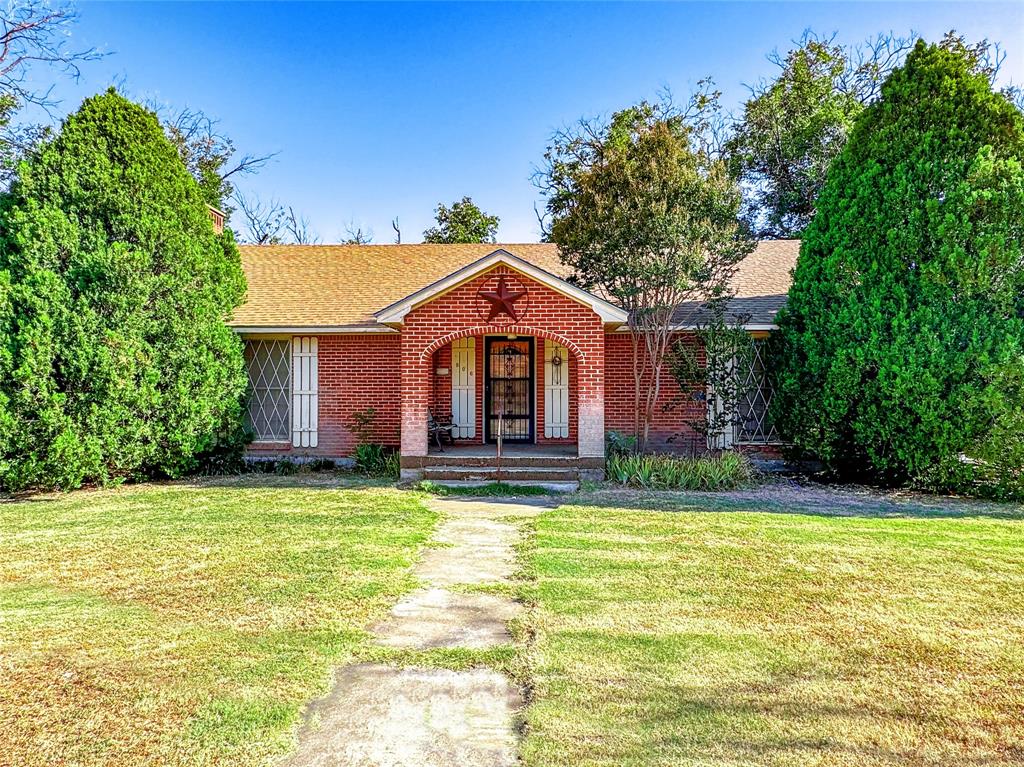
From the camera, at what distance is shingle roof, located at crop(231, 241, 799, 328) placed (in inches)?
488

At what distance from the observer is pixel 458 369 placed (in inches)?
509

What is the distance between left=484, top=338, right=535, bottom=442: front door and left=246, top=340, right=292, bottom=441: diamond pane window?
13.0 ft

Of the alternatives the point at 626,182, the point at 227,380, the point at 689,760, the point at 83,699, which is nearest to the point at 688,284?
the point at 626,182

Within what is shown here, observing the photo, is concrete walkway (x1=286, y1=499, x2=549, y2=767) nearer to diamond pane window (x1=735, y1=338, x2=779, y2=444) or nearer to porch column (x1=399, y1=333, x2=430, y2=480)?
porch column (x1=399, y1=333, x2=430, y2=480)

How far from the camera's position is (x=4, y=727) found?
119 inches

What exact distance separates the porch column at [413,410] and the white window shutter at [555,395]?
10.5 ft

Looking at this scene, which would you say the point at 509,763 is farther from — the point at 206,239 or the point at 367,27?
the point at 367,27

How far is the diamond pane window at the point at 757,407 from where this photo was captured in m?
11.7

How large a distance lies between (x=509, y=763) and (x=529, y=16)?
529 inches

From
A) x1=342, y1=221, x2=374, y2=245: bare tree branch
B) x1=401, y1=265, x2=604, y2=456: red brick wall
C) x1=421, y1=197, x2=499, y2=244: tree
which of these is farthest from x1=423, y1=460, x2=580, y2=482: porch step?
x1=342, y1=221, x2=374, y2=245: bare tree branch

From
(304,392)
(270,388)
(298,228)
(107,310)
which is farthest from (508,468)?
(298,228)

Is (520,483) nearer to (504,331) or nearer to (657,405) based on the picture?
(504,331)

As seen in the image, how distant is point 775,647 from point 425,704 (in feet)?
7.17

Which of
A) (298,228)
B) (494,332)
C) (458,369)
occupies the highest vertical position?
(298,228)
